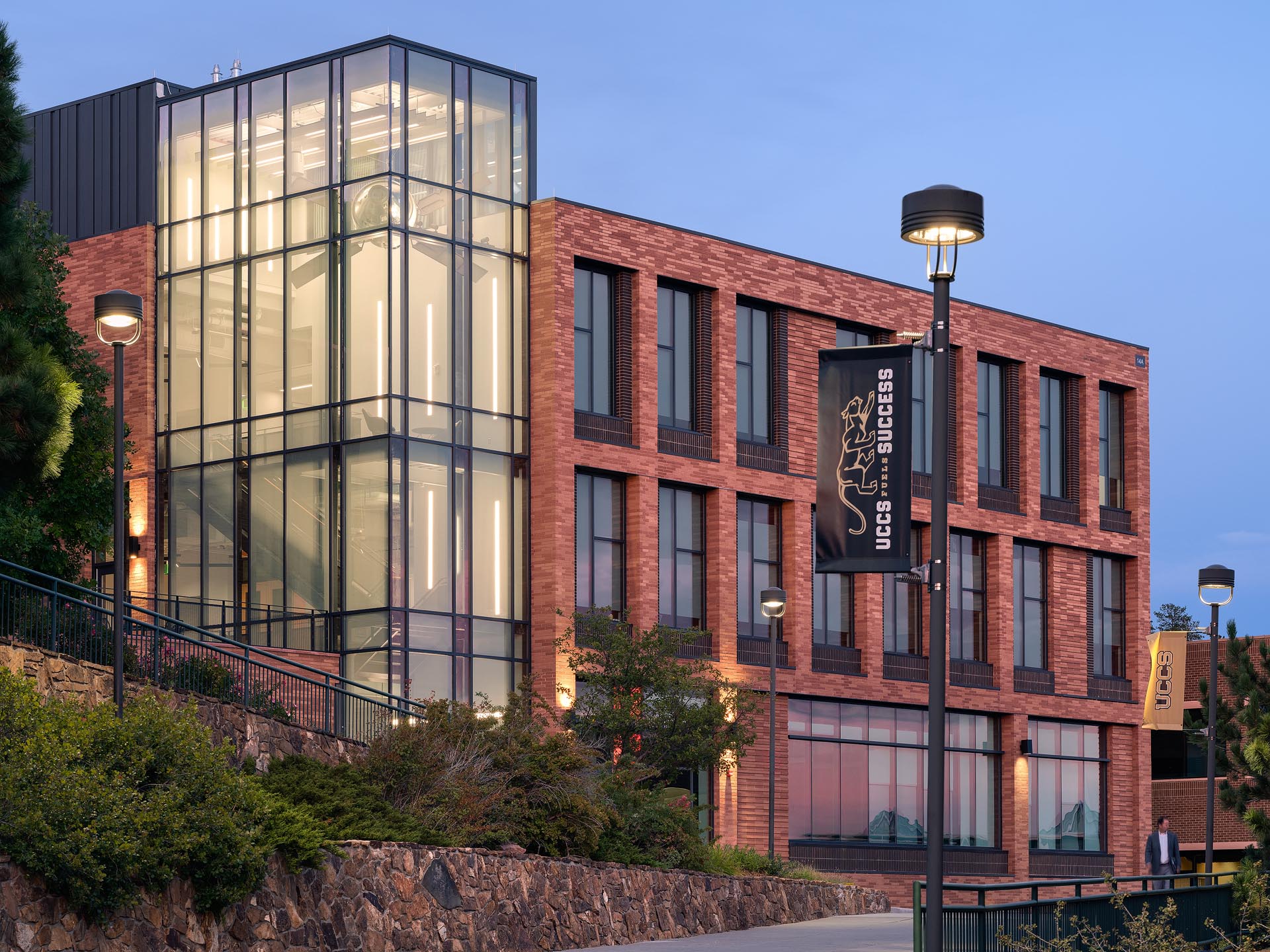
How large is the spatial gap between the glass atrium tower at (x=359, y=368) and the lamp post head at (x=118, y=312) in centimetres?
1505

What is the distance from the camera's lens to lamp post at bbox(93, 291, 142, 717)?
23797 mm

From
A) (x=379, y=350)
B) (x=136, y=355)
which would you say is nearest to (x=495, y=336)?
(x=379, y=350)

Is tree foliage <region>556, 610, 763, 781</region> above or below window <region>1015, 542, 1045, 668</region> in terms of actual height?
below

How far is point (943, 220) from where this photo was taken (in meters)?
16.5

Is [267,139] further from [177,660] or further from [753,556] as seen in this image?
[177,660]

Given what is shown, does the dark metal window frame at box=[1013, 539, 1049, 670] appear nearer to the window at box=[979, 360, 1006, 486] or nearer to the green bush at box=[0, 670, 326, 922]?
the window at box=[979, 360, 1006, 486]

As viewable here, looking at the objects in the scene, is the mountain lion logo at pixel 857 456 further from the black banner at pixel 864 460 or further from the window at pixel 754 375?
the window at pixel 754 375

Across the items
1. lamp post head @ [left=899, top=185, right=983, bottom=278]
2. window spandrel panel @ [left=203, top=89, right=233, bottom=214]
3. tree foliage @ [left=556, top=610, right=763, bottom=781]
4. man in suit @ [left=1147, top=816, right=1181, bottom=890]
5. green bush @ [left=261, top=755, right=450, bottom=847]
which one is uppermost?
window spandrel panel @ [left=203, top=89, right=233, bottom=214]

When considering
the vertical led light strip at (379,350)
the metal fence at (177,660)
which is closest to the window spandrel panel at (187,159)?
the vertical led light strip at (379,350)

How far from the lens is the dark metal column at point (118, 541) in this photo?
23734mm

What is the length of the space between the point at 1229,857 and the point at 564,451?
30.9 metres

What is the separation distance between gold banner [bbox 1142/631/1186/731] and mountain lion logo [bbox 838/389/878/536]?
2262 centimetres

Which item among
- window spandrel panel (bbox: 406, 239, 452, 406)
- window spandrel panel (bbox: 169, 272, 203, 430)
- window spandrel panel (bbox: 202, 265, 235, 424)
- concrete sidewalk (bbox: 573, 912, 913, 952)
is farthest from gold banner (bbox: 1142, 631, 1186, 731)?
window spandrel panel (bbox: 169, 272, 203, 430)

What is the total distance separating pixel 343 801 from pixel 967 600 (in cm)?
2854
